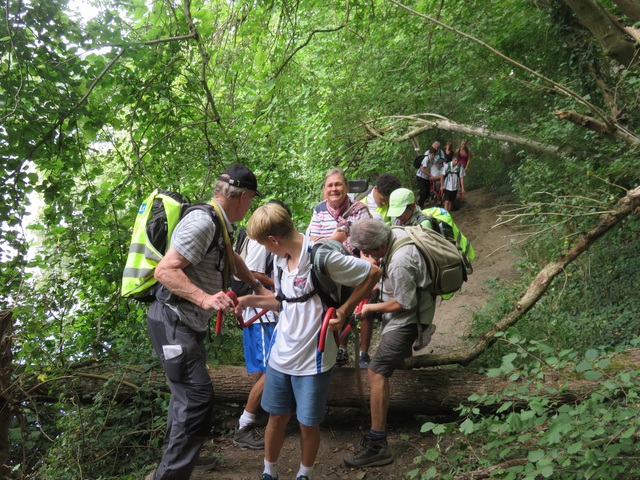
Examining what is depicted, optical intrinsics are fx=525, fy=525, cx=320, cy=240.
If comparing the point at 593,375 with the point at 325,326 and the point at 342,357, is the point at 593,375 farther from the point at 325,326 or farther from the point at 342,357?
the point at 342,357

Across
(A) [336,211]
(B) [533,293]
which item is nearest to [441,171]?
(B) [533,293]

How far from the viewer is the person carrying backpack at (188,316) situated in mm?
3014

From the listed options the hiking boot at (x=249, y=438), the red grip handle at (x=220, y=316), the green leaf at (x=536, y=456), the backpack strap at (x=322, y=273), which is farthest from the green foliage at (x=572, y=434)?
the hiking boot at (x=249, y=438)

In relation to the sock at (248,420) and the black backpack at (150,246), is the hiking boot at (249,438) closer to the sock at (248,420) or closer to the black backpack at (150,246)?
the sock at (248,420)

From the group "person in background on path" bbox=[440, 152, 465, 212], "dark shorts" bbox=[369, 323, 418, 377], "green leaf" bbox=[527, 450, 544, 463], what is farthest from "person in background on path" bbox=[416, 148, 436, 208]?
"green leaf" bbox=[527, 450, 544, 463]

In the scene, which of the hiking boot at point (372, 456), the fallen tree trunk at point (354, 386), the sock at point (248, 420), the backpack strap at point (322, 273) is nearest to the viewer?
the backpack strap at point (322, 273)

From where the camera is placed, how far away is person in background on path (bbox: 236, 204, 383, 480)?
305cm

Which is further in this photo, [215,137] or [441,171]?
[441,171]

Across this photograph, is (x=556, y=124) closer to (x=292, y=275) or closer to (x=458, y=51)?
(x=458, y=51)

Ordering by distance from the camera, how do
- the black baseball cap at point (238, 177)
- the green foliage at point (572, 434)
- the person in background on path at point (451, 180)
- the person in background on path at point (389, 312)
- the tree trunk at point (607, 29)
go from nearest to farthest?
the green foliage at point (572, 434), the black baseball cap at point (238, 177), the person in background on path at point (389, 312), the tree trunk at point (607, 29), the person in background on path at point (451, 180)

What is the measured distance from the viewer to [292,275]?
3189 millimetres

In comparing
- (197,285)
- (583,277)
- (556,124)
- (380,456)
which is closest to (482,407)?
(380,456)

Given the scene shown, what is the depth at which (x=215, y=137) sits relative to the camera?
6164 mm

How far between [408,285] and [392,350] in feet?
1.80
